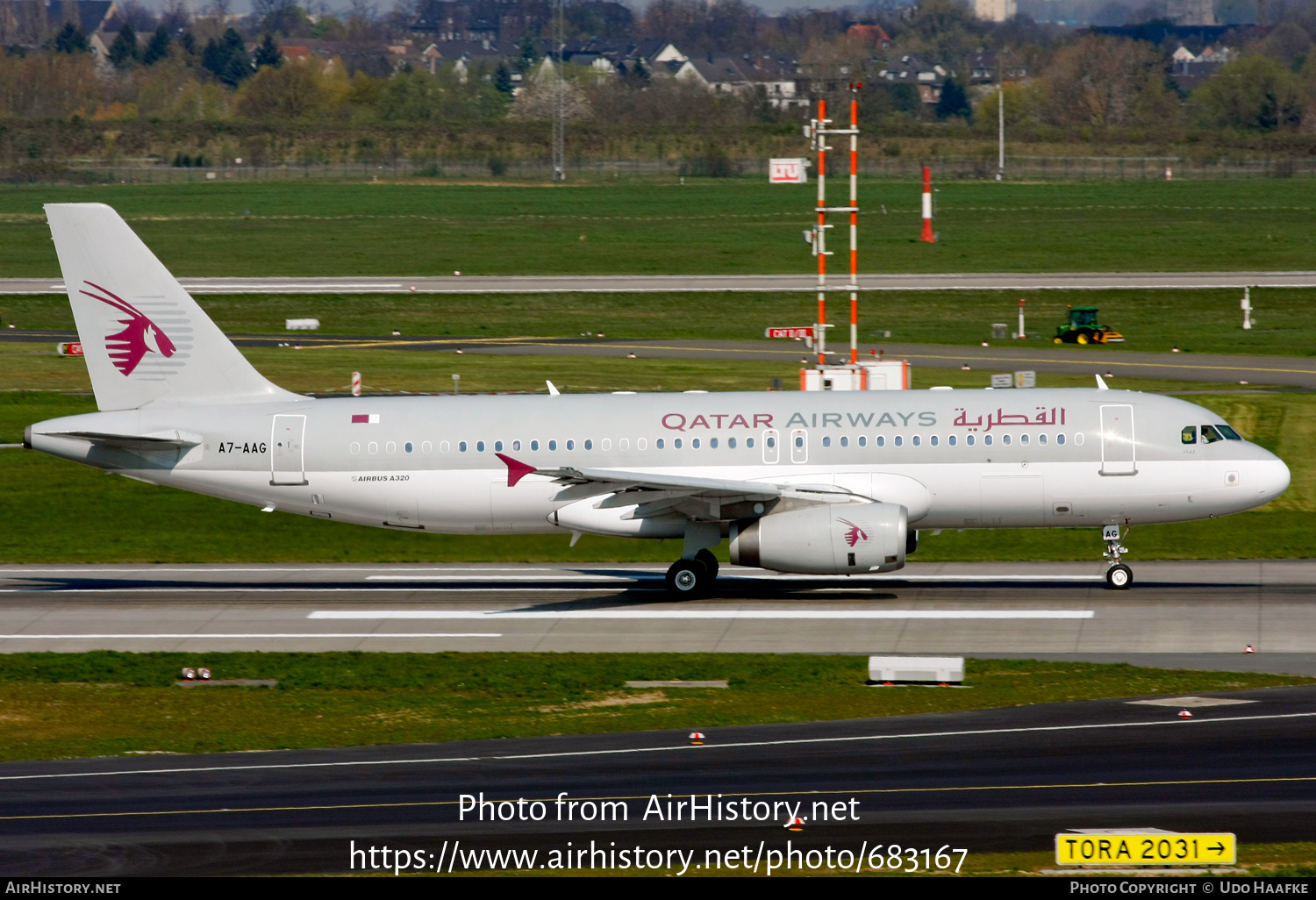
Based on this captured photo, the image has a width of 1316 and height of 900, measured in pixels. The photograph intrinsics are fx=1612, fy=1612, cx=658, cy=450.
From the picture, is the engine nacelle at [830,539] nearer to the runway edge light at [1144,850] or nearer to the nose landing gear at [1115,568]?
the nose landing gear at [1115,568]

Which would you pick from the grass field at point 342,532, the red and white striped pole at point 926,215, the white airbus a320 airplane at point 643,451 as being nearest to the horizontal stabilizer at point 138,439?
the white airbus a320 airplane at point 643,451

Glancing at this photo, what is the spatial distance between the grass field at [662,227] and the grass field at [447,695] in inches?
2948

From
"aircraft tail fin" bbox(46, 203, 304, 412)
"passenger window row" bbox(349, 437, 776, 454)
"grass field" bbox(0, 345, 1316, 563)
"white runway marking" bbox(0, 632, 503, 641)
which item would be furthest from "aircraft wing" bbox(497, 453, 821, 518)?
"aircraft tail fin" bbox(46, 203, 304, 412)

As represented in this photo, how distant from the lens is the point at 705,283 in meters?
95.3

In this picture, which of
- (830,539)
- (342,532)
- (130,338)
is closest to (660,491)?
(830,539)

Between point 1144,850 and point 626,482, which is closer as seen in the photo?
point 1144,850

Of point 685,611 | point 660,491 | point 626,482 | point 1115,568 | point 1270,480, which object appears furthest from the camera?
point 1115,568

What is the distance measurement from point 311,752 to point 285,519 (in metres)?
22.9

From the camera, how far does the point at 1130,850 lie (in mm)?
18000

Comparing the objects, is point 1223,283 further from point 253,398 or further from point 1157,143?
point 1157,143

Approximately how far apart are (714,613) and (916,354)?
35.8 meters

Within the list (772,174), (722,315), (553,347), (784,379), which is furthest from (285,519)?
(722,315)

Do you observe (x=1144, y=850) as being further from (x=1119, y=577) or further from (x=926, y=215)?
(x=926, y=215)

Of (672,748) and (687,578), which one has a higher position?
(672,748)
